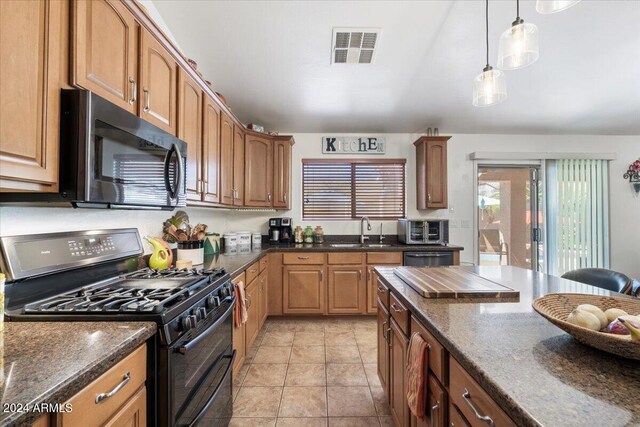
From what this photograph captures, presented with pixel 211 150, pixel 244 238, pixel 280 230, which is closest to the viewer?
pixel 211 150

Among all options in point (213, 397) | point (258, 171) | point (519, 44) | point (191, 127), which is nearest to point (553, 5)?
point (519, 44)

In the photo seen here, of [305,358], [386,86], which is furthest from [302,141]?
[305,358]

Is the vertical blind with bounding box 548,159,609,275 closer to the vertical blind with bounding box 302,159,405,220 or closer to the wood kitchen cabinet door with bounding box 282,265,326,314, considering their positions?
the vertical blind with bounding box 302,159,405,220

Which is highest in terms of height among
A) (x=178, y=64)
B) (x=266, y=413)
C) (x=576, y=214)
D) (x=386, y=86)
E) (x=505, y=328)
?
(x=386, y=86)

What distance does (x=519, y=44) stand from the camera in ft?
4.02

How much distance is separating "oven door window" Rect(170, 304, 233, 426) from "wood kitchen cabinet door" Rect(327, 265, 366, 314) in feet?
5.74

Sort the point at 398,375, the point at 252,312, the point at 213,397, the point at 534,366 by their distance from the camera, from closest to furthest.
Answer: the point at 534,366
the point at 213,397
the point at 398,375
the point at 252,312

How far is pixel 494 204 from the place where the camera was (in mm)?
4062

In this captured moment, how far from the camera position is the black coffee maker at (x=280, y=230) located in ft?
12.2

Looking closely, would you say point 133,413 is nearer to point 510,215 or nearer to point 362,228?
point 362,228

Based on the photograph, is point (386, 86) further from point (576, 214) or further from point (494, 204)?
point (576, 214)

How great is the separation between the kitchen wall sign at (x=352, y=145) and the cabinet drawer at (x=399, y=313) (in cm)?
273

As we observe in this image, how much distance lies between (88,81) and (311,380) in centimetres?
223

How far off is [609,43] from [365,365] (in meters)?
3.14
